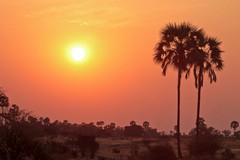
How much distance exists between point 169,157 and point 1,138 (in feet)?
74.7

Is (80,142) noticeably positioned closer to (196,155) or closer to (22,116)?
(196,155)

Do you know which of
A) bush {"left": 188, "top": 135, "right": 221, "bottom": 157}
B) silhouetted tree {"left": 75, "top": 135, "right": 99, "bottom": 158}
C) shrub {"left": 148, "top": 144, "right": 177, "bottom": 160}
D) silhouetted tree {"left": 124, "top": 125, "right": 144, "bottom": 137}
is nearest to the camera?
shrub {"left": 148, "top": 144, "right": 177, "bottom": 160}

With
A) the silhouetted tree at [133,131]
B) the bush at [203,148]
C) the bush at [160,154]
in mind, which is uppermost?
the silhouetted tree at [133,131]

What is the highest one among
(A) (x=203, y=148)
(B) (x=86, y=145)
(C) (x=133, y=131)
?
(C) (x=133, y=131)

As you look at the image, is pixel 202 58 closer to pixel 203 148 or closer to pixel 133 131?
pixel 203 148

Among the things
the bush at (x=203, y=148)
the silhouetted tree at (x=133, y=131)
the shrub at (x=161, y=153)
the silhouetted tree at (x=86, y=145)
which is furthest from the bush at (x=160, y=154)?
the silhouetted tree at (x=133, y=131)

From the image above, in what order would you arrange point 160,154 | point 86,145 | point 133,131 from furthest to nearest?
point 133,131 → point 86,145 → point 160,154

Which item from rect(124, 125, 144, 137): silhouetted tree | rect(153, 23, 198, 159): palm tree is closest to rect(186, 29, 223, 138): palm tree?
rect(153, 23, 198, 159): palm tree

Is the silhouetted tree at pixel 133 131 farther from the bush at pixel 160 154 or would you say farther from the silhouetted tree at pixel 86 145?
the bush at pixel 160 154

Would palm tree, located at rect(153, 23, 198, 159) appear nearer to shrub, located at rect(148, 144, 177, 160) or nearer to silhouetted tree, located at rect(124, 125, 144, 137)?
shrub, located at rect(148, 144, 177, 160)

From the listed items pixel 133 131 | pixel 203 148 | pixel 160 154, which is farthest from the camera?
pixel 133 131

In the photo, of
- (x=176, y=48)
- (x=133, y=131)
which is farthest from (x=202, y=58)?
(x=133, y=131)

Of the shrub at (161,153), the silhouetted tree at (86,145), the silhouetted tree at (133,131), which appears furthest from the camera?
the silhouetted tree at (133,131)

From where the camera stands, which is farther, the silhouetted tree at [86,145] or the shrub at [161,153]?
the silhouetted tree at [86,145]
